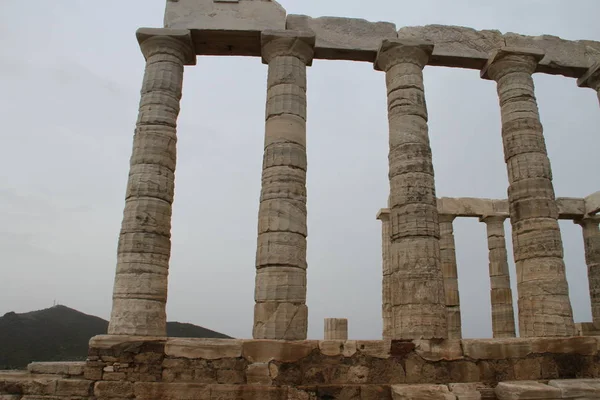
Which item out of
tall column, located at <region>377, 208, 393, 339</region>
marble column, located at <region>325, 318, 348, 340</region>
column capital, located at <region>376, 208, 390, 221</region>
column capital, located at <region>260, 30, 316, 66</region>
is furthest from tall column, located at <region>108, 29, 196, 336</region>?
column capital, located at <region>376, 208, 390, 221</region>

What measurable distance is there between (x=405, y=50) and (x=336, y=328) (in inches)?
462

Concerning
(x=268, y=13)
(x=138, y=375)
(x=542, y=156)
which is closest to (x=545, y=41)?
(x=542, y=156)

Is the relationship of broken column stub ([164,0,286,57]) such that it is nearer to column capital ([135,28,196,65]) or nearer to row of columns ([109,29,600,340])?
column capital ([135,28,196,65])

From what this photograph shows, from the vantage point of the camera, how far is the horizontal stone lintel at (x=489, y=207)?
64.8 feet

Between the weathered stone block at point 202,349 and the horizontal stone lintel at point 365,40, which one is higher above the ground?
the horizontal stone lintel at point 365,40

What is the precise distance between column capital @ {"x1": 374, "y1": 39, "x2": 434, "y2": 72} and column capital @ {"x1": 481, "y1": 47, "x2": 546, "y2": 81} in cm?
204

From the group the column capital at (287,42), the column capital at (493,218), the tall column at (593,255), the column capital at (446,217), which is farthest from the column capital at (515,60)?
the tall column at (593,255)

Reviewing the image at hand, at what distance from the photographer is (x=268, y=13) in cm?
1216

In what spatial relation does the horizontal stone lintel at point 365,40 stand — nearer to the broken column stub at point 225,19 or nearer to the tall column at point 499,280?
the broken column stub at point 225,19

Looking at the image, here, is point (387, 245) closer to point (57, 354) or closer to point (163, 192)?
point (163, 192)

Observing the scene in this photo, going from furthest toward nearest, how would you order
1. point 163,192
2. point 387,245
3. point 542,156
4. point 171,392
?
point 387,245
point 542,156
point 163,192
point 171,392

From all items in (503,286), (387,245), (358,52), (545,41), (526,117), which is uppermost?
(545,41)

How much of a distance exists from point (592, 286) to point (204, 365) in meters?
19.5

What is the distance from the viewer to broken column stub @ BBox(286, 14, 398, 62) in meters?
12.4
